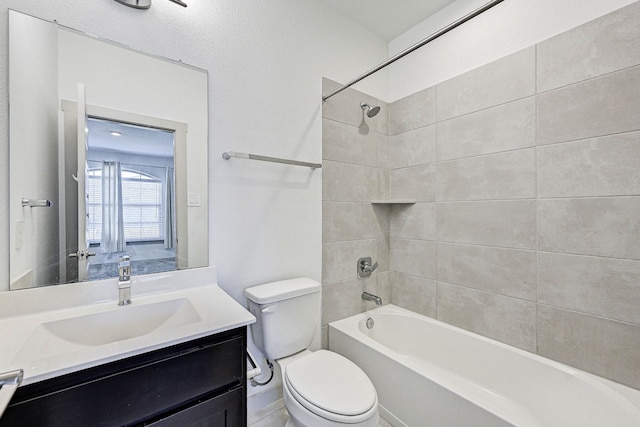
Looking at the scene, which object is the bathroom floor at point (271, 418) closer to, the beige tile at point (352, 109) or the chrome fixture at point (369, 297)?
the chrome fixture at point (369, 297)

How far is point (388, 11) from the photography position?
190 cm

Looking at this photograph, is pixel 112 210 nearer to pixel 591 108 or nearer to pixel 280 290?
pixel 280 290

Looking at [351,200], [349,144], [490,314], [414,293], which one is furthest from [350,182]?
[490,314]

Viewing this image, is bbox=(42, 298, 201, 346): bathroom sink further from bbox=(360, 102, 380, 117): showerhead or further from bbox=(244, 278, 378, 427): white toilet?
bbox=(360, 102, 380, 117): showerhead

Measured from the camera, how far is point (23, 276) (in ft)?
3.28

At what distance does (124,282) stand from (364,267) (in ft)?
4.85

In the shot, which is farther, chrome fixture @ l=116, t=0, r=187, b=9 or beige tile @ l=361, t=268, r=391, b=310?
beige tile @ l=361, t=268, r=391, b=310

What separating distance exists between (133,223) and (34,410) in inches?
28.3

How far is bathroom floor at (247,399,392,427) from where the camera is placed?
4.92 ft

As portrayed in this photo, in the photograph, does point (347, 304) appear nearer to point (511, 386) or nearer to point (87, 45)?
point (511, 386)

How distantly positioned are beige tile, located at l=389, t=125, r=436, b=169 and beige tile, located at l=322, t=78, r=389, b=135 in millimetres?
155

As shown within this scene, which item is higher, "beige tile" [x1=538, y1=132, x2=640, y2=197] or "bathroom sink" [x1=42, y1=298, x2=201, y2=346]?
"beige tile" [x1=538, y1=132, x2=640, y2=197]

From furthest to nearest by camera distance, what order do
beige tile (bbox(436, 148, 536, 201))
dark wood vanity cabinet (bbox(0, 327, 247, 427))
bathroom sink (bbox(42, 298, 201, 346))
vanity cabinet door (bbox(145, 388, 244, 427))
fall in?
beige tile (bbox(436, 148, 536, 201)) → bathroom sink (bbox(42, 298, 201, 346)) → vanity cabinet door (bbox(145, 388, 244, 427)) → dark wood vanity cabinet (bbox(0, 327, 247, 427))

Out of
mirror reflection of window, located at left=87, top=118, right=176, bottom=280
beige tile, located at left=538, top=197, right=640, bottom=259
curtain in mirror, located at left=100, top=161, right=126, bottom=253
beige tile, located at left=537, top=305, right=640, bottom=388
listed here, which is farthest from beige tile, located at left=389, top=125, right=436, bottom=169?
curtain in mirror, located at left=100, top=161, right=126, bottom=253
